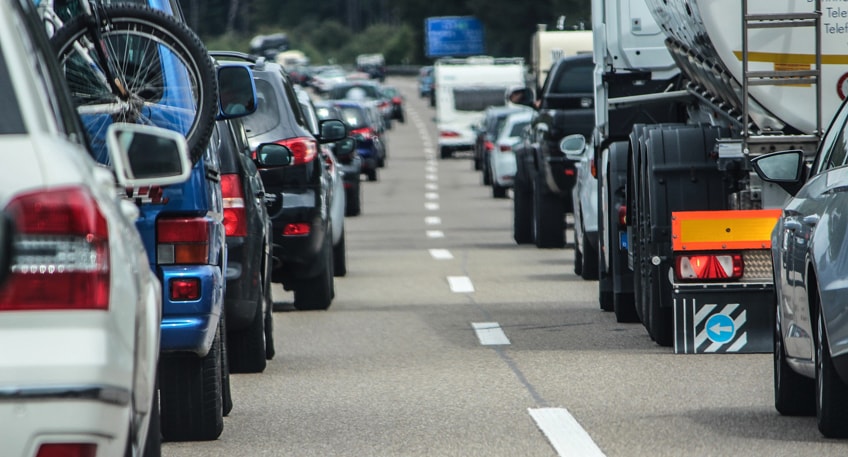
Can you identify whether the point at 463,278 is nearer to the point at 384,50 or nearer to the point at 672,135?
the point at 672,135

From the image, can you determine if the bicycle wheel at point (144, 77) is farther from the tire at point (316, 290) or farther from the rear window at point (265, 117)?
the tire at point (316, 290)

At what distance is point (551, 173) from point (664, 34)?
607 cm

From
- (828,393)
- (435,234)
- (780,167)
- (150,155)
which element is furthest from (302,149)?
(435,234)

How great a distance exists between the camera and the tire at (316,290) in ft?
48.1

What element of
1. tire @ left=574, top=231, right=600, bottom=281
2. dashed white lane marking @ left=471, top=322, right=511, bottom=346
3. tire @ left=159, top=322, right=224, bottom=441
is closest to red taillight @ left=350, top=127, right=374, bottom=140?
tire @ left=574, top=231, right=600, bottom=281

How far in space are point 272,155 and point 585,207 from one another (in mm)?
4966

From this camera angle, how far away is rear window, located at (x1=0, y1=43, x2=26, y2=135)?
4.38 meters

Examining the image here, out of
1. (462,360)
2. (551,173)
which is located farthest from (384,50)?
(462,360)

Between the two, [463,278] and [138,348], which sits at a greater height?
[138,348]

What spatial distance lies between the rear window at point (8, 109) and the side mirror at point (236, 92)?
13.4 ft

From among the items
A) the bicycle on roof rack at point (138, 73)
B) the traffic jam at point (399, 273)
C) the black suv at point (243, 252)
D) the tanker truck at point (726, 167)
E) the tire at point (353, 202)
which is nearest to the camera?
the traffic jam at point (399, 273)

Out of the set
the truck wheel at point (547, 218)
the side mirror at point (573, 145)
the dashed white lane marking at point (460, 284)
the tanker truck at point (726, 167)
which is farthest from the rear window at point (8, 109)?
the truck wheel at point (547, 218)

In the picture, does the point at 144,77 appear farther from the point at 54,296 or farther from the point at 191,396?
the point at 54,296

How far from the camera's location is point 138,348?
469 centimetres
